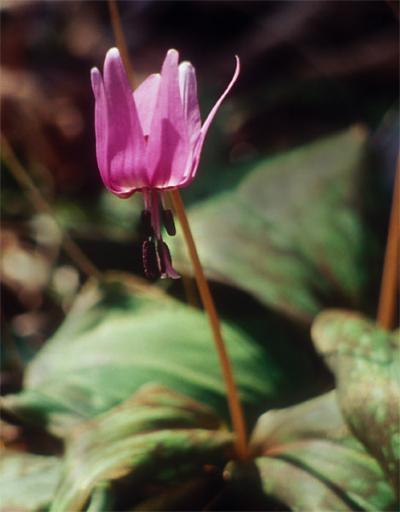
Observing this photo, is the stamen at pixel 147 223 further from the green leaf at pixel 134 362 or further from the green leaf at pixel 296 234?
the green leaf at pixel 296 234

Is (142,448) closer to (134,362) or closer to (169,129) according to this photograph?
(134,362)

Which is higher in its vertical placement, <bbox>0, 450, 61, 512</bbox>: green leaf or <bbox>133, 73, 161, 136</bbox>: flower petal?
<bbox>133, 73, 161, 136</bbox>: flower petal

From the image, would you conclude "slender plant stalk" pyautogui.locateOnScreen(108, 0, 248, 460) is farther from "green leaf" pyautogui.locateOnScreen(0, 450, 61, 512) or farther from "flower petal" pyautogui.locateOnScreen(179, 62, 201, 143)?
"green leaf" pyautogui.locateOnScreen(0, 450, 61, 512)

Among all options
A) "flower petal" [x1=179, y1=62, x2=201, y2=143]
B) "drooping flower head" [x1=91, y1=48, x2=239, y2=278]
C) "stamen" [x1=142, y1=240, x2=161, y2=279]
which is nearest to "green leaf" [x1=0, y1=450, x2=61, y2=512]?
"stamen" [x1=142, y1=240, x2=161, y2=279]

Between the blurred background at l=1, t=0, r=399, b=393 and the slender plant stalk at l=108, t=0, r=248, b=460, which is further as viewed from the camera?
the blurred background at l=1, t=0, r=399, b=393

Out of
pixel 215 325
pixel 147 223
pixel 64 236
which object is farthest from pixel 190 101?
pixel 64 236

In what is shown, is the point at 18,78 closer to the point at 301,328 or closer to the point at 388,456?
the point at 301,328
